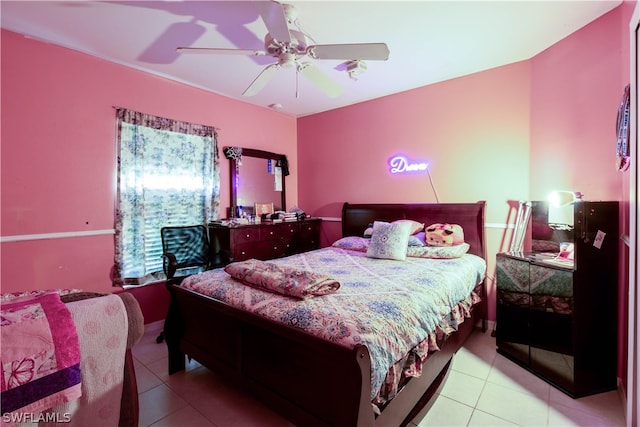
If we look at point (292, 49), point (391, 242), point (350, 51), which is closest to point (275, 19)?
point (292, 49)

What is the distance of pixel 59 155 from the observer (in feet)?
9.23

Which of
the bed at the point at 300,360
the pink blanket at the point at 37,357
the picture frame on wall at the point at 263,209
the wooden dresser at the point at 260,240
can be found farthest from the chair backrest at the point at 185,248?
the pink blanket at the point at 37,357

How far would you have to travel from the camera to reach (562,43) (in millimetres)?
2785

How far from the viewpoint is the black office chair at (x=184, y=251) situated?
3271 millimetres

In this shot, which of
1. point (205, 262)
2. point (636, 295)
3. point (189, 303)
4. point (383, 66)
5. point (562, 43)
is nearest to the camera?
point (636, 295)

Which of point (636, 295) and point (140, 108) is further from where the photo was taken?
point (140, 108)

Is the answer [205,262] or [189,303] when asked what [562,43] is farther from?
[205,262]

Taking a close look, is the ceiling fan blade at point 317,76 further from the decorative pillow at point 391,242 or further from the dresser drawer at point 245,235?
the dresser drawer at point 245,235

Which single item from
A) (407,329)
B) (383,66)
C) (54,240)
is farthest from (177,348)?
(383,66)

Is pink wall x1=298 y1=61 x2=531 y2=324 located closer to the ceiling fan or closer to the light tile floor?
the light tile floor

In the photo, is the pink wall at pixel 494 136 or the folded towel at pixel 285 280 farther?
the pink wall at pixel 494 136

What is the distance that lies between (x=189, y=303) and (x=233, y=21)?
7.52ft

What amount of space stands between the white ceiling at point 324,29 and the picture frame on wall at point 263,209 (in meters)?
1.84

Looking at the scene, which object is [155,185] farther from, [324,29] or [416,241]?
[416,241]
